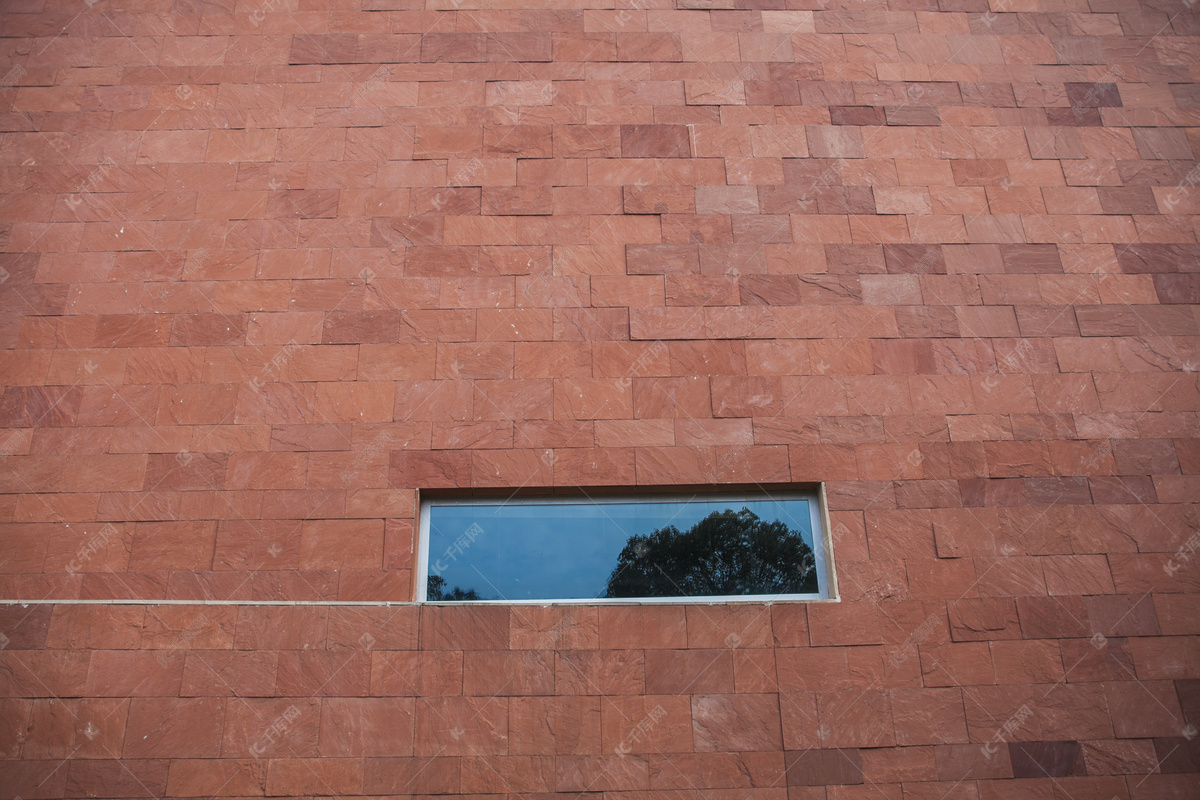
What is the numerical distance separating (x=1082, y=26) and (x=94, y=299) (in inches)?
475

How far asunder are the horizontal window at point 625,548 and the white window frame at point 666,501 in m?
0.01

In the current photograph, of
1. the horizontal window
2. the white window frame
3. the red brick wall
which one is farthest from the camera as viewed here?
the horizontal window

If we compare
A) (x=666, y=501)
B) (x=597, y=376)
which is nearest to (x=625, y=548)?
(x=666, y=501)

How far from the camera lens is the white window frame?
7.46 metres

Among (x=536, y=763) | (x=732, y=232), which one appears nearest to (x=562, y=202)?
(x=732, y=232)

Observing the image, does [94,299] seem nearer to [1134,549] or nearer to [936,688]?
[936,688]

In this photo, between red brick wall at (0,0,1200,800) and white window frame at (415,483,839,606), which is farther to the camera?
white window frame at (415,483,839,606)

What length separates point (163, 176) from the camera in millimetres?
8938

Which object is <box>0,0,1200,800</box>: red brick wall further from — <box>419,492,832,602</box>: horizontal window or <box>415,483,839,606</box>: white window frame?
<box>419,492,832,602</box>: horizontal window

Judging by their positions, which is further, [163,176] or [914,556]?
[163,176]

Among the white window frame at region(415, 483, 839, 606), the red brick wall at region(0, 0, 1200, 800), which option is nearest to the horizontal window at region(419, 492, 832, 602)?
the white window frame at region(415, 483, 839, 606)

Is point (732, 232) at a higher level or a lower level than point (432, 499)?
higher

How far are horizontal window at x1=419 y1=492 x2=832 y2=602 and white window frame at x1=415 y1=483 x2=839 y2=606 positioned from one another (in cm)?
1

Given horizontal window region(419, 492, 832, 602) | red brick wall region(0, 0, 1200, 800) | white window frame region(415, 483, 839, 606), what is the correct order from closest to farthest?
red brick wall region(0, 0, 1200, 800) < white window frame region(415, 483, 839, 606) < horizontal window region(419, 492, 832, 602)
